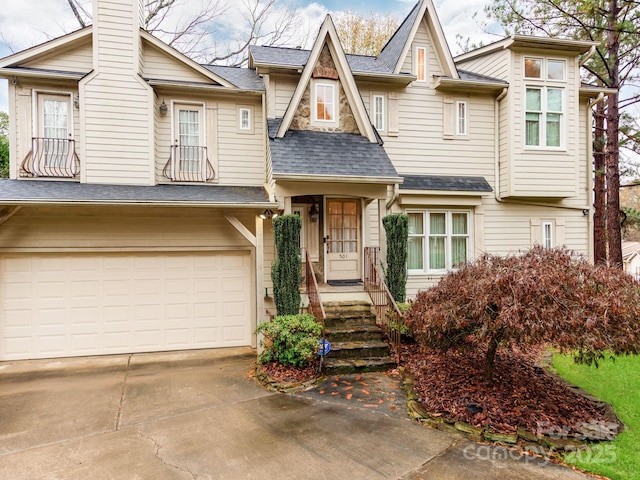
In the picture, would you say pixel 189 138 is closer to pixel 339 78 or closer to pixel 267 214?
pixel 267 214

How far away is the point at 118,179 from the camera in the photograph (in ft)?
25.0

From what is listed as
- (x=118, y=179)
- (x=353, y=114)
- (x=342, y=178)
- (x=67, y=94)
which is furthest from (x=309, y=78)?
(x=67, y=94)

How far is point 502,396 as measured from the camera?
4.73 m

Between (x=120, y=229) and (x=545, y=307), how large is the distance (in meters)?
7.80

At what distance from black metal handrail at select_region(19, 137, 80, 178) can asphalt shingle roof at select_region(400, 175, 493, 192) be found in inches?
292

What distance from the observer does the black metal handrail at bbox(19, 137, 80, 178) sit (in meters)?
7.38

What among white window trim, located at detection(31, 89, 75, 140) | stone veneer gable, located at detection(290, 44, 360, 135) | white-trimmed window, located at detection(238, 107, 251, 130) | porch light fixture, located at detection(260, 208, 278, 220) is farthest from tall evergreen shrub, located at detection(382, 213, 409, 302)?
white window trim, located at detection(31, 89, 75, 140)

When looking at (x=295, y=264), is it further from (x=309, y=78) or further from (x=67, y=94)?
(x=67, y=94)

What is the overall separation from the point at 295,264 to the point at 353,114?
3989 mm

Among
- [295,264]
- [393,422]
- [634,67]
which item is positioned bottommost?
[393,422]

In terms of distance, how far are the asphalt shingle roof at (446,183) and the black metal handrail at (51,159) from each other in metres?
7.42

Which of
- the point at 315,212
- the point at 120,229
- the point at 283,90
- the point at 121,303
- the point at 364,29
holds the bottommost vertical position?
the point at 121,303

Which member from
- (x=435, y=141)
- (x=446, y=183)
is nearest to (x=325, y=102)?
(x=435, y=141)

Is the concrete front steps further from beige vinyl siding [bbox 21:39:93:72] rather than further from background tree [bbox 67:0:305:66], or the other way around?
background tree [bbox 67:0:305:66]
